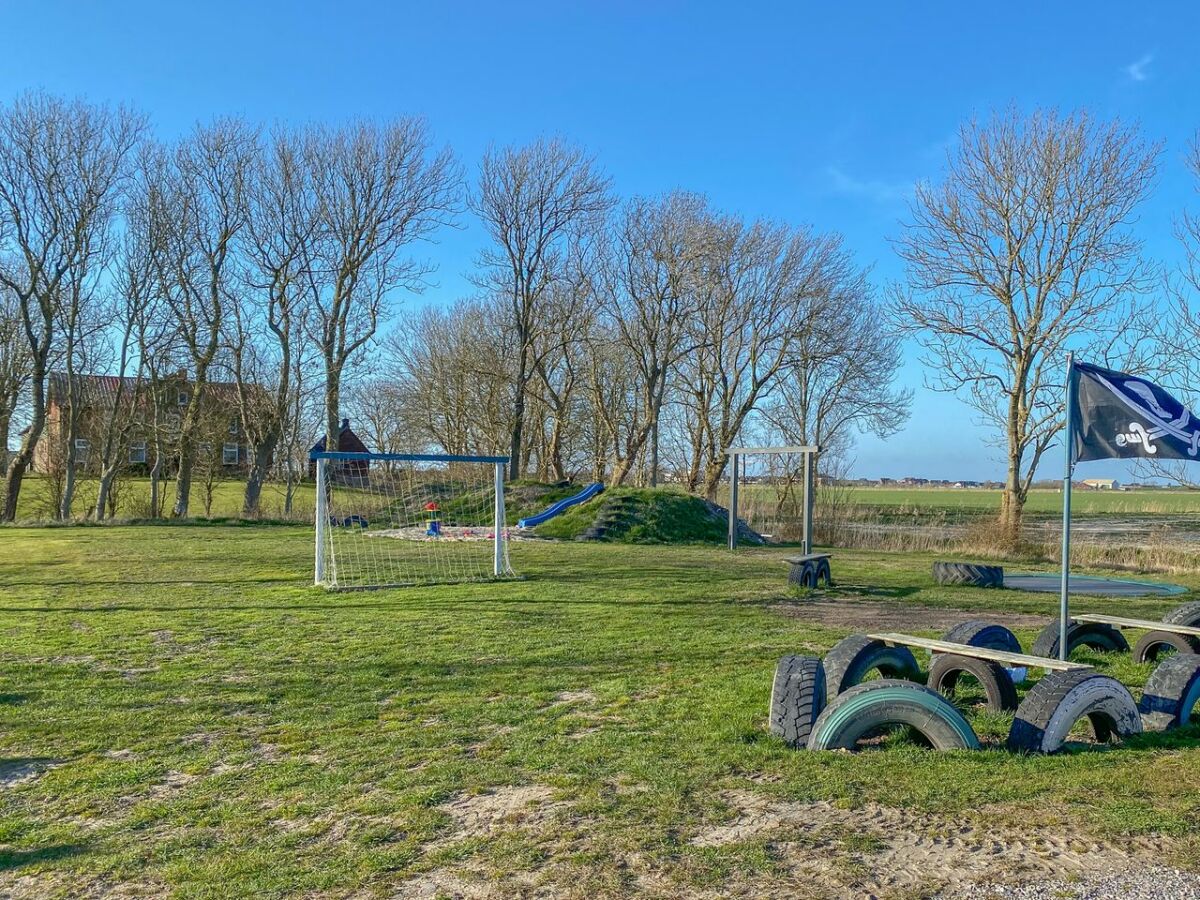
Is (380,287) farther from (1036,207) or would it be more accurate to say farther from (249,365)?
(1036,207)

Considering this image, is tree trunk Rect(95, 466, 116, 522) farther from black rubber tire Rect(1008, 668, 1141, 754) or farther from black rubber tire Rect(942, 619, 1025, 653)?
black rubber tire Rect(1008, 668, 1141, 754)

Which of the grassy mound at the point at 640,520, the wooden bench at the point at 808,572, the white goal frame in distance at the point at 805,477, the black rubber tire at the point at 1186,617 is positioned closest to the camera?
the black rubber tire at the point at 1186,617

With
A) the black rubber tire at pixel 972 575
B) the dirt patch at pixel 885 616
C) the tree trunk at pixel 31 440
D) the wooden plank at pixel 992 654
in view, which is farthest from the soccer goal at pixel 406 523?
the tree trunk at pixel 31 440

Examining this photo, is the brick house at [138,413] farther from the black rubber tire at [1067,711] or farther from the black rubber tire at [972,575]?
the black rubber tire at [1067,711]

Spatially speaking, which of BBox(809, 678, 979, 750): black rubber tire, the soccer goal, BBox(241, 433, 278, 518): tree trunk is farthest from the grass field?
BBox(241, 433, 278, 518): tree trunk

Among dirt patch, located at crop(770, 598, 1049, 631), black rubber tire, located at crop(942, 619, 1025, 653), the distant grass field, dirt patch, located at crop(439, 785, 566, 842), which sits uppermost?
the distant grass field

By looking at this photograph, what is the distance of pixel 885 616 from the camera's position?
10.4 meters

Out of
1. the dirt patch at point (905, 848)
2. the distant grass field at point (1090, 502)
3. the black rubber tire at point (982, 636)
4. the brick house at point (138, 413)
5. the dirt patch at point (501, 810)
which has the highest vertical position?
the brick house at point (138, 413)

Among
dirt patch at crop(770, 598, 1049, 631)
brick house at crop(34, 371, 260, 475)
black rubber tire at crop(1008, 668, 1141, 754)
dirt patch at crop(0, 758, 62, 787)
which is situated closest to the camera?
dirt patch at crop(0, 758, 62, 787)

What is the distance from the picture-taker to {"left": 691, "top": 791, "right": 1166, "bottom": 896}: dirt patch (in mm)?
3312

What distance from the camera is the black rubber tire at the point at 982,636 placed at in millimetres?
6535

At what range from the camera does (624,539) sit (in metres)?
21.8

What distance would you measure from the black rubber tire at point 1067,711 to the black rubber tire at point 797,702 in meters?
1.00

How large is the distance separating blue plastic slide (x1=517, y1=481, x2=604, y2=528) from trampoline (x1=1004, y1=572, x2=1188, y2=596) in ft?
38.3
